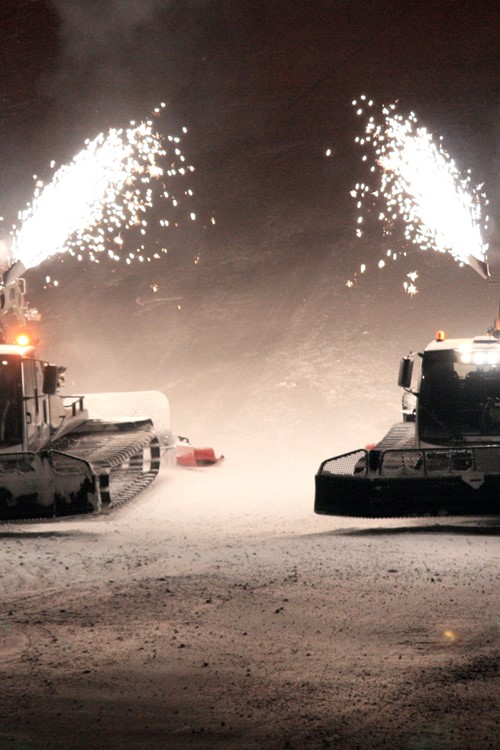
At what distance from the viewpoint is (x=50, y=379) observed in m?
14.9

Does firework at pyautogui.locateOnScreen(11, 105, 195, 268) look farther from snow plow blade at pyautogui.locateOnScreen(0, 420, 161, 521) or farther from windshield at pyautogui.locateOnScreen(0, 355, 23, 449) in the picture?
snow plow blade at pyautogui.locateOnScreen(0, 420, 161, 521)

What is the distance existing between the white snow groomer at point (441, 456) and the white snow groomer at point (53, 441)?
9.35ft

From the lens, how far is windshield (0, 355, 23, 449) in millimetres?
14891

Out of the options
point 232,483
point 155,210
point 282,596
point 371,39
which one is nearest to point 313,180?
point 155,210

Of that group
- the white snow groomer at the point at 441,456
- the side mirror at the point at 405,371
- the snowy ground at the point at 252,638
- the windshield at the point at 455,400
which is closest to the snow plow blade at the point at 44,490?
the snowy ground at the point at 252,638

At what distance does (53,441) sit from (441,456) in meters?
5.95

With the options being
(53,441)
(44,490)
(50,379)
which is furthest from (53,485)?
(53,441)

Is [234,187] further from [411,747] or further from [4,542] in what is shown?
[411,747]

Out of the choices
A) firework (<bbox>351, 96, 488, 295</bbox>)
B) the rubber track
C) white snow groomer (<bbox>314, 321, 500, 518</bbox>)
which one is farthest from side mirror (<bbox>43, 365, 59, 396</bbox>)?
firework (<bbox>351, 96, 488, 295</bbox>)

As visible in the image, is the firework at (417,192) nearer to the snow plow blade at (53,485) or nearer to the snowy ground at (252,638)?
the snow plow blade at (53,485)

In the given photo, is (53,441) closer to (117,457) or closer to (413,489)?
(117,457)

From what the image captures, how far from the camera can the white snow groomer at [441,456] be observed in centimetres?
1226

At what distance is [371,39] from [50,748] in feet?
170

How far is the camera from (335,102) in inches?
1983
